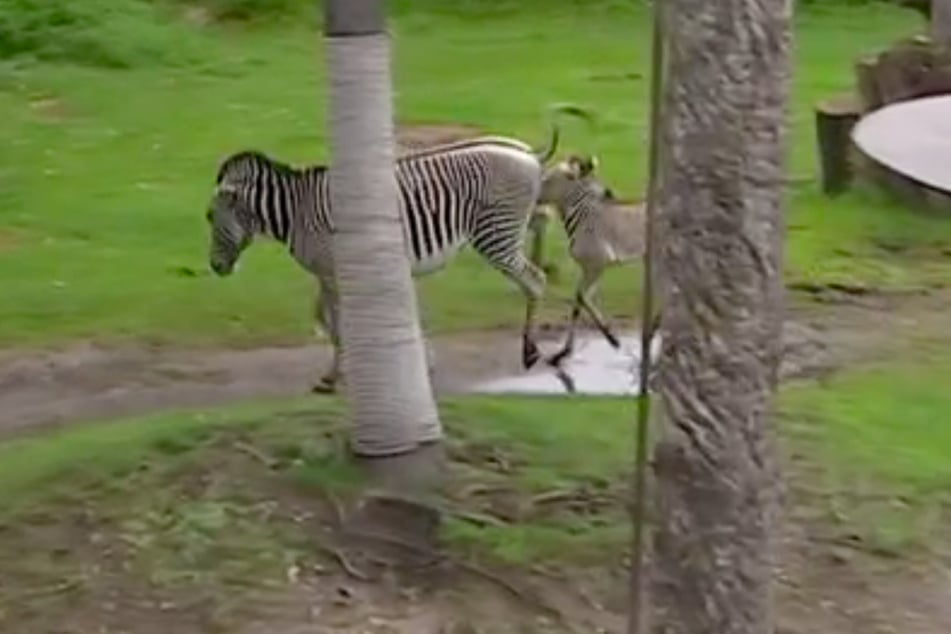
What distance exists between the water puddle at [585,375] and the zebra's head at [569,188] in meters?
0.61

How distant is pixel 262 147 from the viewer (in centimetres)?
1573

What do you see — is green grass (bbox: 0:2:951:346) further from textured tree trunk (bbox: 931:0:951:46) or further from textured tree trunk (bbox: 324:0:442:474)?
textured tree trunk (bbox: 324:0:442:474)

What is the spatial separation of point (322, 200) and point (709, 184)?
15.1 feet

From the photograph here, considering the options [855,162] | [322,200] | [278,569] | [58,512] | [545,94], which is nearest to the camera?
[278,569]

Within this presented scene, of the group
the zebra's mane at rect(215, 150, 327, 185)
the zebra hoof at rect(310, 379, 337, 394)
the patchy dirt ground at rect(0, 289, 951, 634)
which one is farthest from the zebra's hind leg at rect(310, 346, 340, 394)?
the patchy dirt ground at rect(0, 289, 951, 634)

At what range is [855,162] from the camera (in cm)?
1334

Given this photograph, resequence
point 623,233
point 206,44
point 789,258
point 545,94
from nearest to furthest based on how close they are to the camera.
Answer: point 623,233, point 789,258, point 545,94, point 206,44

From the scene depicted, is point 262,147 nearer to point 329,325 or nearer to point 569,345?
point 569,345

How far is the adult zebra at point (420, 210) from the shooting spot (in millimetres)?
9078

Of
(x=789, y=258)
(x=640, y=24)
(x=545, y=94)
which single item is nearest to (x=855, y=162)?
(x=789, y=258)

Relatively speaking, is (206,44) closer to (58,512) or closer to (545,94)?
(545,94)

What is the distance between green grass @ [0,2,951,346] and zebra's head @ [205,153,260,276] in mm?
1131

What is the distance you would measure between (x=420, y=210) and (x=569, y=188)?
1.21 meters

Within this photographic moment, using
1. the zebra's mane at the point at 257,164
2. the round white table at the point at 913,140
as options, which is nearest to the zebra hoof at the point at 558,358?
the zebra's mane at the point at 257,164
